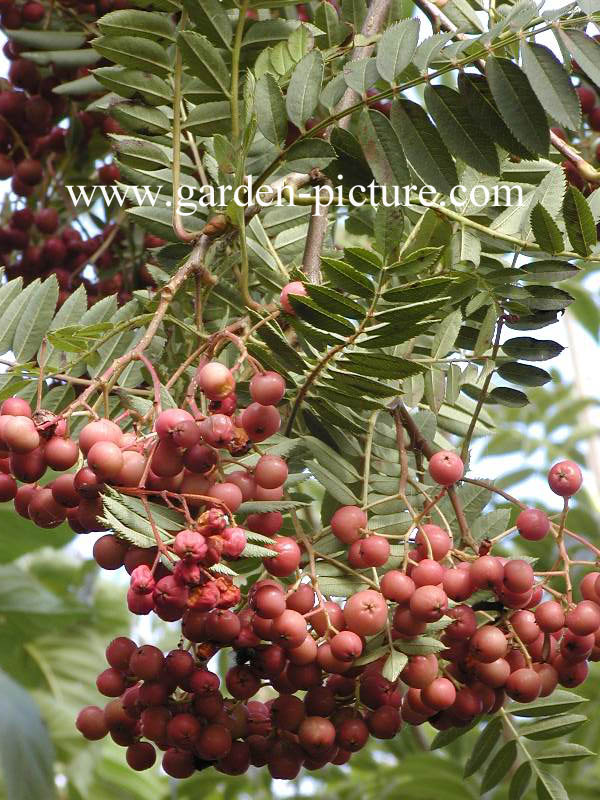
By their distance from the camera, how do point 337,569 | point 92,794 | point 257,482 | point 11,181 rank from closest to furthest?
point 257,482 → point 337,569 → point 11,181 → point 92,794

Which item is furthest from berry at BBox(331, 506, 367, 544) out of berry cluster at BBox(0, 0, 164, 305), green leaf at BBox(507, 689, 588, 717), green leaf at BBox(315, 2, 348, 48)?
berry cluster at BBox(0, 0, 164, 305)

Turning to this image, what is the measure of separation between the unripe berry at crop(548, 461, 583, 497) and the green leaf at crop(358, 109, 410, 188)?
255mm

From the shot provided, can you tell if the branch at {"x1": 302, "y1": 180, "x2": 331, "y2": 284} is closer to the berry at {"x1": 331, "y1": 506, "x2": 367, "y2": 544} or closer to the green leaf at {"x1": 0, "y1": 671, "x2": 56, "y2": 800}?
the berry at {"x1": 331, "y1": 506, "x2": 367, "y2": 544}

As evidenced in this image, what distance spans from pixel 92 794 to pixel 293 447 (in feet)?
4.48

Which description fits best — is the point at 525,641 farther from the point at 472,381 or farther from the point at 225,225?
the point at 225,225

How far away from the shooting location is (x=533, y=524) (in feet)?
2.62

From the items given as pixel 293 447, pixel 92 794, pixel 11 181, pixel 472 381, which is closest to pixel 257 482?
pixel 293 447

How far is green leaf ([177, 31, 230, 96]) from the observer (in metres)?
0.86

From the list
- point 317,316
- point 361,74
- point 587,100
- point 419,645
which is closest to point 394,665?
point 419,645

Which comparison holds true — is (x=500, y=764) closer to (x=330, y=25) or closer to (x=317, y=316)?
(x=317, y=316)

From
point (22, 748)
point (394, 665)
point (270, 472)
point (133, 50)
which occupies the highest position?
point (133, 50)

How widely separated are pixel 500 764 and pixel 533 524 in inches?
10.9

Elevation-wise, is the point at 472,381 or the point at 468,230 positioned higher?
the point at 468,230

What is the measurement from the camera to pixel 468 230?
2.99 feet
